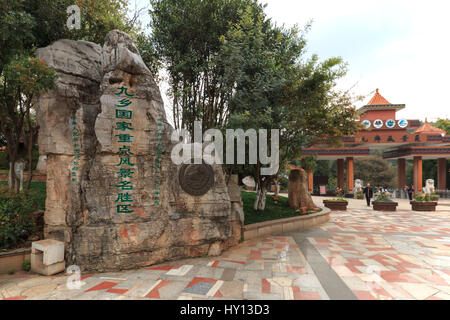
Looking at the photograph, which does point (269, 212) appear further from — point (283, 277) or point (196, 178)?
point (283, 277)

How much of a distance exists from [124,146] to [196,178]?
1656mm

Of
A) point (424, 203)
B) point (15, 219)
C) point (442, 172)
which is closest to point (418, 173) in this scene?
point (442, 172)

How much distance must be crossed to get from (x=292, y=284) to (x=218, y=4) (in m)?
7.52

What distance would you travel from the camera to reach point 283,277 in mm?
4418

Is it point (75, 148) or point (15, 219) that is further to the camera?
point (15, 219)

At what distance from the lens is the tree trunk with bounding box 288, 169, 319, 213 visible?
1067 cm

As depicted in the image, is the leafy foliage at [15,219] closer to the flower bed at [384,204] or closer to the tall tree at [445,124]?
the flower bed at [384,204]

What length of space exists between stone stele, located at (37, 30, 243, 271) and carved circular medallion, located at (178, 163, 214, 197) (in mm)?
158

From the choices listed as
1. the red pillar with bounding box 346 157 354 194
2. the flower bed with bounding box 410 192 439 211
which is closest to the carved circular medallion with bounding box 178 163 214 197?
the flower bed with bounding box 410 192 439 211

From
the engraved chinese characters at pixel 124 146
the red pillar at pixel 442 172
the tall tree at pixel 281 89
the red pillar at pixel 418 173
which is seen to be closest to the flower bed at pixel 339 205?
the tall tree at pixel 281 89

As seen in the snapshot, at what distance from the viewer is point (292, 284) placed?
4.13m

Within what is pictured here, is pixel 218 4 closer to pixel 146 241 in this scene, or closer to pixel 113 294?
pixel 146 241
